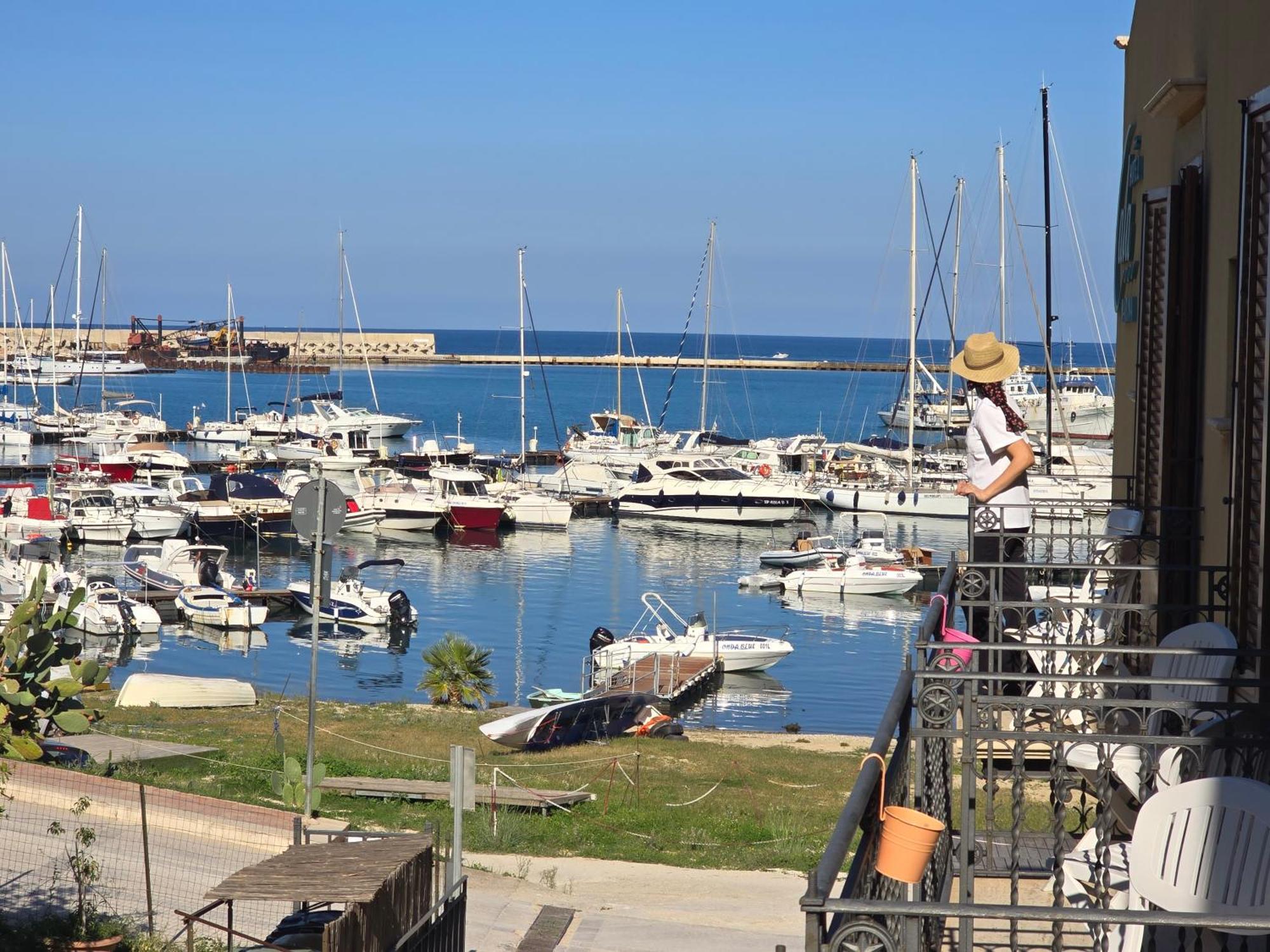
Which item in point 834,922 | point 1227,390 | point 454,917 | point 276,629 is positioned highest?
point 1227,390

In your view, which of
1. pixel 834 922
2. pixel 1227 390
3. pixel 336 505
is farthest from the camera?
pixel 336 505

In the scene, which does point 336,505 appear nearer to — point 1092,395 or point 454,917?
point 454,917

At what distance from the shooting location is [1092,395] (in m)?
93.4

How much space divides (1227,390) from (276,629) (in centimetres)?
3737

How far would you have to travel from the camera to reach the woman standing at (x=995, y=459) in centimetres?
816

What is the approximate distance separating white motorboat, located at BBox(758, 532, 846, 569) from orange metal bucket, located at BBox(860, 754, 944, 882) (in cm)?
4537

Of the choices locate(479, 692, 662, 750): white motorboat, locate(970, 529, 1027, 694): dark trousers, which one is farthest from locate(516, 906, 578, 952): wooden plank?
locate(479, 692, 662, 750): white motorboat

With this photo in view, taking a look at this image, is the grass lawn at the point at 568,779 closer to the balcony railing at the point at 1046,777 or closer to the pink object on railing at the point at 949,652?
the pink object on railing at the point at 949,652

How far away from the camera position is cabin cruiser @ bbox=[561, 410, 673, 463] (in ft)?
245

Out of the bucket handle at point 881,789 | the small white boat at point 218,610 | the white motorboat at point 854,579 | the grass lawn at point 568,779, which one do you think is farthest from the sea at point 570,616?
the bucket handle at point 881,789

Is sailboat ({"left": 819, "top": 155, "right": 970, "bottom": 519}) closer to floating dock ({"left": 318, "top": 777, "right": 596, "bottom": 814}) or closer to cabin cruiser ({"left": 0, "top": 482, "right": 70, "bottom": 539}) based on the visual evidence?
cabin cruiser ({"left": 0, "top": 482, "right": 70, "bottom": 539})

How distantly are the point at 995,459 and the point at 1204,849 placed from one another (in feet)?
14.2

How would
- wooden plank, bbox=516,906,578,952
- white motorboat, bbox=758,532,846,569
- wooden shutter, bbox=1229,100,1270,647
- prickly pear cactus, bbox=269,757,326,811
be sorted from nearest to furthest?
wooden shutter, bbox=1229,100,1270,647 < wooden plank, bbox=516,906,578,952 < prickly pear cactus, bbox=269,757,326,811 < white motorboat, bbox=758,532,846,569

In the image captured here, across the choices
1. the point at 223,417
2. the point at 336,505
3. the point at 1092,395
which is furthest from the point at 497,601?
the point at 223,417
